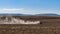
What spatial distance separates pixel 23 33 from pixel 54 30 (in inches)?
16.3

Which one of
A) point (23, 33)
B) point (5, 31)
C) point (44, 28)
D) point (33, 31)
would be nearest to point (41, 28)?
point (44, 28)

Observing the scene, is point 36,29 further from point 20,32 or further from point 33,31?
point 20,32

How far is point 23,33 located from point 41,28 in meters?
0.30

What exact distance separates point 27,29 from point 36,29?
129mm

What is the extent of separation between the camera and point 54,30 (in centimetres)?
191

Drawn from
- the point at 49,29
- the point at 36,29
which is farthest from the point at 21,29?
the point at 49,29

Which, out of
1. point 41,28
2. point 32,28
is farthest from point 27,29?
point 41,28

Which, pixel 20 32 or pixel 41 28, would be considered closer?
pixel 20 32

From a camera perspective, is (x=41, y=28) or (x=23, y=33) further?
(x=41, y=28)

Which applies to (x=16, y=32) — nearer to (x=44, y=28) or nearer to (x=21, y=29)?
(x=21, y=29)

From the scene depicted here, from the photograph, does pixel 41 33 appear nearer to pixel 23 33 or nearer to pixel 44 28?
pixel 44 28

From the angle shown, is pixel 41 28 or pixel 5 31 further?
pixel 41 28

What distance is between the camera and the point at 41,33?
1885 millimetres

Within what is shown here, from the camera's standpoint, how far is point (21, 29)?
6.28 ft
